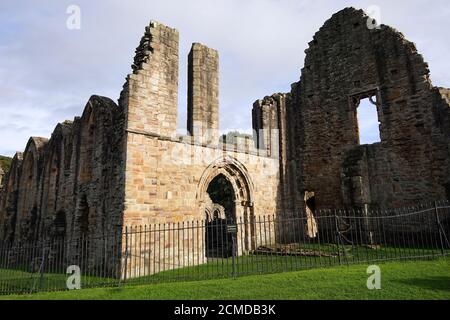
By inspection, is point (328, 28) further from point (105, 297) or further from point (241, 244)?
point (105, 297)

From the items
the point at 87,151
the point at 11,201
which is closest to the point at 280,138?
the point at 87,151

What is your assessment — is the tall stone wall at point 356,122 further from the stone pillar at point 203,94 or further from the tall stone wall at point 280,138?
the stone pillar at point 203,94

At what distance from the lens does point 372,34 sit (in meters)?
14.3

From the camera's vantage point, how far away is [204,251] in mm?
11570

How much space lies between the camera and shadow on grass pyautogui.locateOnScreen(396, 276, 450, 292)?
5.73 meters

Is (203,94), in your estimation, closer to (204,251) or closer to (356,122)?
(204,251)

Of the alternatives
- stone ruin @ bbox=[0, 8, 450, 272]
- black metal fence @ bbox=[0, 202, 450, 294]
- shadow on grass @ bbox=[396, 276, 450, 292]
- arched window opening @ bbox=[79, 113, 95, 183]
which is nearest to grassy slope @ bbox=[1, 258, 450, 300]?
shadow on grass @ bbox=[396, 276, 450, 292]

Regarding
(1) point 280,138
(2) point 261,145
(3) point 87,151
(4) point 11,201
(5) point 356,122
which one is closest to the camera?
(3) point 87,151

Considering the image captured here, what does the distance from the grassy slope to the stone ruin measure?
3.55 meters

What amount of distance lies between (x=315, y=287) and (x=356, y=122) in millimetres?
10324

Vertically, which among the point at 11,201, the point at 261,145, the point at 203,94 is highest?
the point at 203,94

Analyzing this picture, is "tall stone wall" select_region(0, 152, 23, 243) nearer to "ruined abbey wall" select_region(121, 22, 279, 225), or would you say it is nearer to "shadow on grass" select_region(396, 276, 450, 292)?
"ruined abbey wall" select_region(121, 22, 279, 225)

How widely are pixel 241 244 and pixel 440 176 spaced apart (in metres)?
7.69

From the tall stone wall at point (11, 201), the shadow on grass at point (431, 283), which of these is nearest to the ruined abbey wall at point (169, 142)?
the shadow on grass at point (431, 283)
